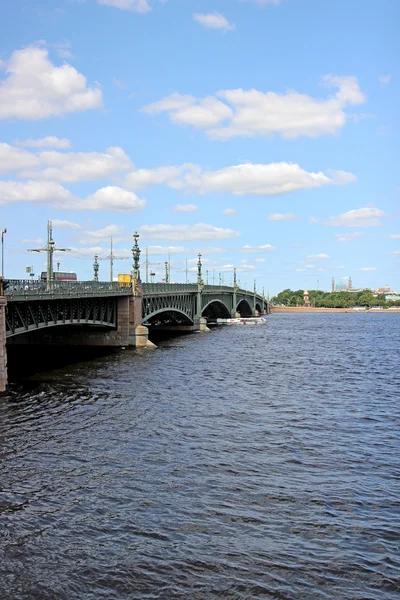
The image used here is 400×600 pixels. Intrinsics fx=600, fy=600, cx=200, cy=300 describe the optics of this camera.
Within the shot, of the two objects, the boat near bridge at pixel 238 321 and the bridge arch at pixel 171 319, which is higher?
the bridge arch at pixel 171 319

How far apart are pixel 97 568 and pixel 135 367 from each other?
33.1 metres

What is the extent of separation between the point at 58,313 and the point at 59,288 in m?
2.22

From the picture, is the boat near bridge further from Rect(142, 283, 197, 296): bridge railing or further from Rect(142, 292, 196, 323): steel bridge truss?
Rect(142, 283, 197, 296): bridge railing

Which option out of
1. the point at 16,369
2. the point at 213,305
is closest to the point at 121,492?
the point at 16,369

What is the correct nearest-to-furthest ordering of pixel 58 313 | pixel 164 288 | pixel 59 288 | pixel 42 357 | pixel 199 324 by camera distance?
1. pixel 59 288
2. pixel 58 313
3. pixel 42 357
4. pixel 164 288
5. pixel 199 324

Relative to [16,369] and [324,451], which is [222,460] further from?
[16,369]

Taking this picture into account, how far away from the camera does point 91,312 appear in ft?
179

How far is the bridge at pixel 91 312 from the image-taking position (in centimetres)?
3706

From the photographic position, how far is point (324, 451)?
21.7m

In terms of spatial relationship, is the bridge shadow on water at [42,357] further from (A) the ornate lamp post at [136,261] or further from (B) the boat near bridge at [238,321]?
(B) the boat near bridge at [238,321]

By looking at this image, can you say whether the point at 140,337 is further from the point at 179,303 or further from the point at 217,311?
the point at 217,311

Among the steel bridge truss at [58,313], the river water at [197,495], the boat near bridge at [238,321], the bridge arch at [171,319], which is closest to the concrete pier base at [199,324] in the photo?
the bridge arch at [171,319]

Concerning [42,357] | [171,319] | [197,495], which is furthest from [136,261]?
[197,495]

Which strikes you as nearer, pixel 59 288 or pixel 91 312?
pixel 59 288
